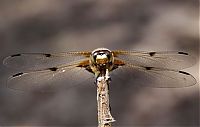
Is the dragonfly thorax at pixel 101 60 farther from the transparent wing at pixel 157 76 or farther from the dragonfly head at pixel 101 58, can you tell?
the transparent wing at pixel 157 76

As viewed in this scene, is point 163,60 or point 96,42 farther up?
point 96,42

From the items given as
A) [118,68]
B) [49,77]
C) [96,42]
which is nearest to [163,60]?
[118,68]

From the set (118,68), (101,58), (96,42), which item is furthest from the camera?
(96,42)

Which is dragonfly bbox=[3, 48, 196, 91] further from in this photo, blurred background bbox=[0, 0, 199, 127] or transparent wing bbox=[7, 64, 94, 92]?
blurred background bbox=[0, 0, 199, 127]

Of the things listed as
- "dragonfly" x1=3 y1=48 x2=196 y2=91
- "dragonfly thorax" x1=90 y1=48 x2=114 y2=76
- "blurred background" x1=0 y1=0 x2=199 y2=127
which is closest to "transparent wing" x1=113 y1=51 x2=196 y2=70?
"dragonfly" x1=3 y1=48 x2=196 y2=91

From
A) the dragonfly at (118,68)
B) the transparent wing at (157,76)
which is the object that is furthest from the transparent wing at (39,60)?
the transparent wing at (157,76)

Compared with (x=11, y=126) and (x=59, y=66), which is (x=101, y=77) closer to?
(x=59, y=66)

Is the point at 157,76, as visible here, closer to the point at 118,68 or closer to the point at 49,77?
the point at 118,68
